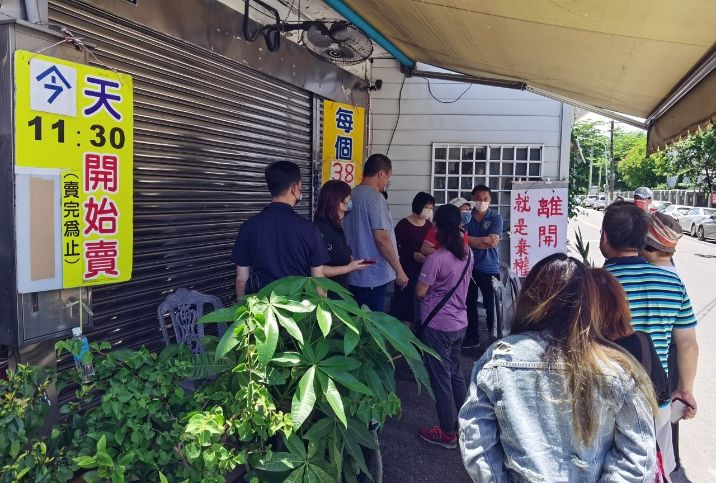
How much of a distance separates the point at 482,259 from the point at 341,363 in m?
4.19

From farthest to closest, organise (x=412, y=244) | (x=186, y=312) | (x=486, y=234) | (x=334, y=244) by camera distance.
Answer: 1. (x=486, y=234)
2. (x=412, y=244)
3. (x=334, y=244)
4. (x=186, y=312)

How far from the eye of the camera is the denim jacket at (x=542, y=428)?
149 cm

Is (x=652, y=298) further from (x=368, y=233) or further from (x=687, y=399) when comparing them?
(x=368, y=233)

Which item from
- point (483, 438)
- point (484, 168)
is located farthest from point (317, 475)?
point (484, 168)

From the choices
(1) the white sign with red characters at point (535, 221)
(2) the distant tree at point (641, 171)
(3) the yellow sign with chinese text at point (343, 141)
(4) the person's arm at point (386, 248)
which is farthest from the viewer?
(2) the distant tree at point (641, 171)

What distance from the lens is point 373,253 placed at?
14.4 feet

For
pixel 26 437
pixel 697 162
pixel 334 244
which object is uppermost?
pixel 697 162

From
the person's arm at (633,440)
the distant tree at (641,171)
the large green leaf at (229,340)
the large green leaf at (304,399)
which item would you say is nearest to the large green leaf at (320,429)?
the large green leaf at (304,399)

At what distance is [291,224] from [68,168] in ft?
3.80

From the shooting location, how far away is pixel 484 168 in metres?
7.21

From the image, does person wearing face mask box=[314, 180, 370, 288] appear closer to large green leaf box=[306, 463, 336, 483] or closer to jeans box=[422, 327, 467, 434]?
jeans box=[422, 327, 467, 434]

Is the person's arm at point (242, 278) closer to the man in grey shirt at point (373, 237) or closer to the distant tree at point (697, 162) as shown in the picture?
the man in grey shirt at point (373, 237)

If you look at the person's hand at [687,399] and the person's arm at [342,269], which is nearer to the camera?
the person's hand at [687,399]

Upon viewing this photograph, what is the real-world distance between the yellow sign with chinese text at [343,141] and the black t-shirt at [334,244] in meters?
2.42
